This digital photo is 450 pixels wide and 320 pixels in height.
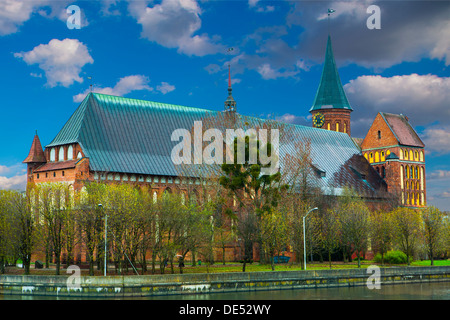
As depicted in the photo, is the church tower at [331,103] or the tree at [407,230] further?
the church tower at [331,103]

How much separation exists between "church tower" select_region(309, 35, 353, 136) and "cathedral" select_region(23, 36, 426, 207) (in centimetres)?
20

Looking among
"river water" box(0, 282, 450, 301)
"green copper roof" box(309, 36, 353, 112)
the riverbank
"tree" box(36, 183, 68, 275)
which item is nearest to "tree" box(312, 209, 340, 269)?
the riverbank

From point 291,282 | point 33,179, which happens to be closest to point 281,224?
point 291,282

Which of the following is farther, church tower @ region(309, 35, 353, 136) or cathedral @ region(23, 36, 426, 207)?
church tower @ region(309, 35, 353, 136)

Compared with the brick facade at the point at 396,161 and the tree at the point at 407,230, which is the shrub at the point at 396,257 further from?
the brick facade at the point at 396,161

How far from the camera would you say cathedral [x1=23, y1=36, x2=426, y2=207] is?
7081cm

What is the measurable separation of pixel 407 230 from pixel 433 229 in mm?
4028

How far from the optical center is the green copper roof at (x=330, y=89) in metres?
117

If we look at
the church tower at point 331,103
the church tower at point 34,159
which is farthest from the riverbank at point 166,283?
the church tower at point 331,103

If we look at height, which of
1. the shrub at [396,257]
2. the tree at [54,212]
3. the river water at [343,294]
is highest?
the tree at [54,212]

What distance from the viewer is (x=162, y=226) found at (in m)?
54.3

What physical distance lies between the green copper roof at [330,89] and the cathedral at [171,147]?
20 cm

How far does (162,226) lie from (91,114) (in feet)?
82.7

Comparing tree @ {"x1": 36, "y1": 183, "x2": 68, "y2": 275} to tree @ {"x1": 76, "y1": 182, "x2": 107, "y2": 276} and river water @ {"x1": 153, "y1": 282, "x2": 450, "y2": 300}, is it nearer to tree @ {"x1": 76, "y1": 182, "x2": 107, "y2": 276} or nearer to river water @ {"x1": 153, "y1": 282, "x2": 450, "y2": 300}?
tree @ {"x1": 76, "y1": 182, "x2": 107, "y2": 276}
